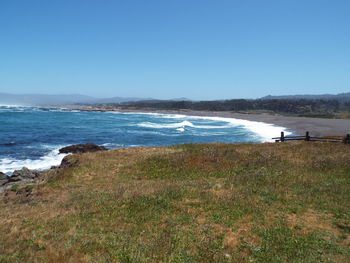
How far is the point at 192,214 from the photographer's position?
38.3ft

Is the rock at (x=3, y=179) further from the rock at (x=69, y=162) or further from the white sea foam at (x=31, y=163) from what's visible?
the rock at (x=69, y=162)

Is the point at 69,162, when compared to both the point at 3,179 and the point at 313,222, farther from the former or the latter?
the point at 313,222

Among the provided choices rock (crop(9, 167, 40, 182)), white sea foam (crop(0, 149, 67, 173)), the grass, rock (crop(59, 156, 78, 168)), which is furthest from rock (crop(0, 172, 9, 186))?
the grass

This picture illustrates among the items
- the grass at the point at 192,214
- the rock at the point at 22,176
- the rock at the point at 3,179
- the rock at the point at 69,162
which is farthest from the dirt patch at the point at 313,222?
the rock at the point at 3,179

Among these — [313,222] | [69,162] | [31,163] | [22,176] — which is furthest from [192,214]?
[31,163]

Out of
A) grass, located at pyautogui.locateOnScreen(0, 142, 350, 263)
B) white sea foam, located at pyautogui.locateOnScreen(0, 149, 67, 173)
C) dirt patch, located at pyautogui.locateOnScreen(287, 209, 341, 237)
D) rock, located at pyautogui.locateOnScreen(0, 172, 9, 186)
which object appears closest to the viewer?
grass, located at pyautogui.locateOnScreen(0, 142, 350, 263)

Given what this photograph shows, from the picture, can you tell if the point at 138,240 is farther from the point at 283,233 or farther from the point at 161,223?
the point at 283,233

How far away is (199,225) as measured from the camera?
10562mm

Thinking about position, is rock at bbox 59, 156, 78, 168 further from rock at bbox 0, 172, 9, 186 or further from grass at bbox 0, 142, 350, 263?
rock at bbox 0, 172, 9, 186

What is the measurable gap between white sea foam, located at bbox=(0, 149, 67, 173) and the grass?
12.1 m

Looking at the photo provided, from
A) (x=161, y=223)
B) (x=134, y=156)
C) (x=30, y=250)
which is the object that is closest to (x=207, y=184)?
(x=161, y=223)

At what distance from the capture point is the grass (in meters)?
8.54

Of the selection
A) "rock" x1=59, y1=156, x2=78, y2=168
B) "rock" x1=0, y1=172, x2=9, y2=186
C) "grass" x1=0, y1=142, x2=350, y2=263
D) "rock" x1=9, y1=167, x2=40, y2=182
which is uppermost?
"grass" x1=0, y1=142, x2=350, y2=263

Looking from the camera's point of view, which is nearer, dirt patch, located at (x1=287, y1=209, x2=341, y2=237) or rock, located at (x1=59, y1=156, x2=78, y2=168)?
dirt patch, located at (x1=287, y1=209, x2=341, y2=237)
